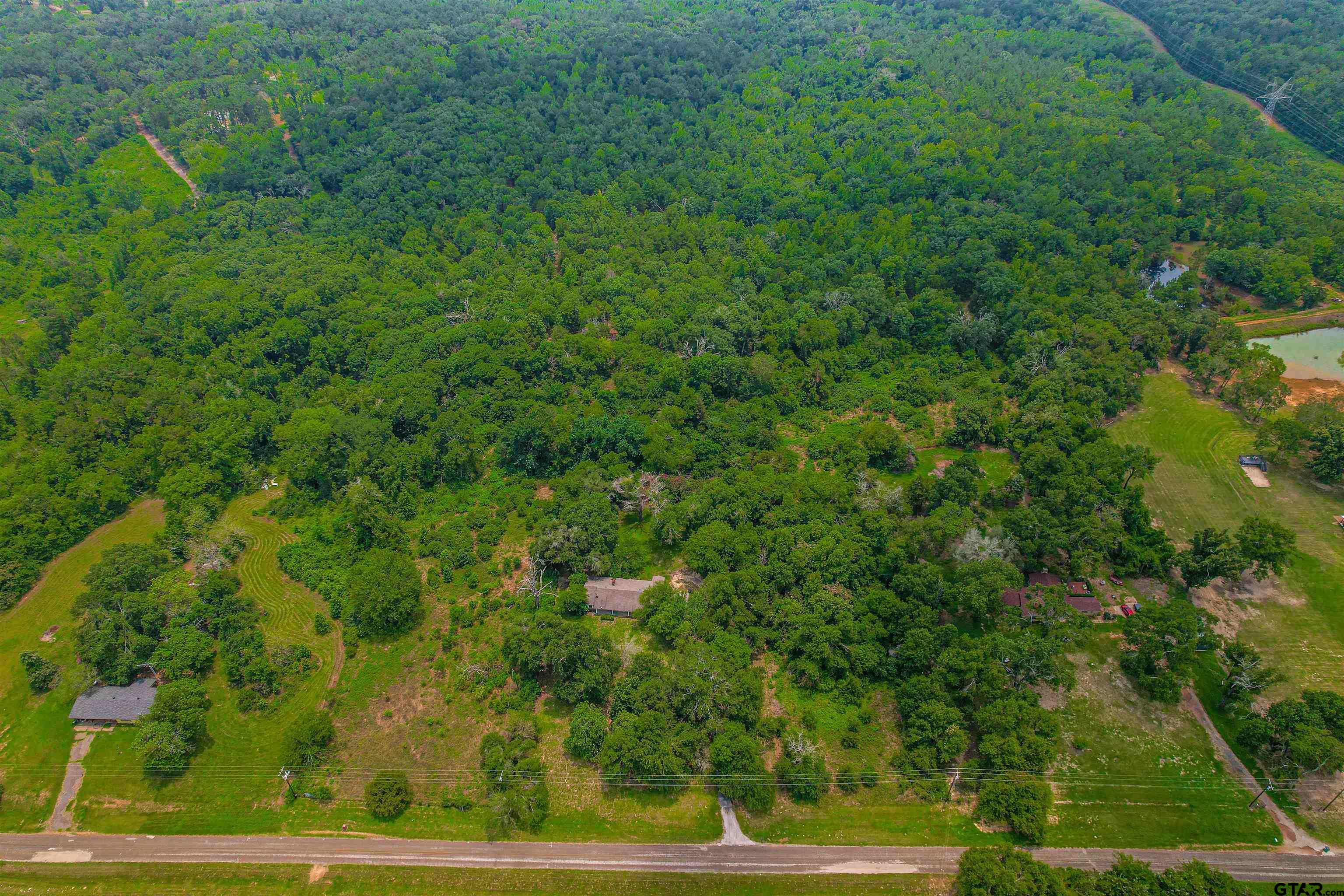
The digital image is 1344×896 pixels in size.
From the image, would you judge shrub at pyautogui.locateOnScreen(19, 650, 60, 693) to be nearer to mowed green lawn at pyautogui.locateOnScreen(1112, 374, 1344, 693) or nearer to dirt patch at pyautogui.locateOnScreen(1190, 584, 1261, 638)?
dirt patch at pyautogui.locateOnScreen(1190, 584, 1261, 638)

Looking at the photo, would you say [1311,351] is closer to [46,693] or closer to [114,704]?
[114,704]

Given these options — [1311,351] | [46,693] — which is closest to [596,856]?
[46,693]

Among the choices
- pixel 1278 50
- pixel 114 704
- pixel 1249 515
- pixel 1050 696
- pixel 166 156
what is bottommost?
pixel 1050 696

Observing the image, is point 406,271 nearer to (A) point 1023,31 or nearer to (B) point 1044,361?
(B) point 1044,361

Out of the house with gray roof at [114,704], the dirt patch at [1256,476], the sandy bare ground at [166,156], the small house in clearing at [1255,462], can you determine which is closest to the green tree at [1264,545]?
the dirt patch at [1256,476]

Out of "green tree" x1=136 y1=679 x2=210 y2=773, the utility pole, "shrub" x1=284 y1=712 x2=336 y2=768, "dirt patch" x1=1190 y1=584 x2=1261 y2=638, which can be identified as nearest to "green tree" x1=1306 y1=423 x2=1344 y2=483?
"dirt patch" x1=1190 y1=584 x2=1261 y2=638

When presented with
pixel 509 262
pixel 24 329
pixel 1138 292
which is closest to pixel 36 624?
pixel 24 329
